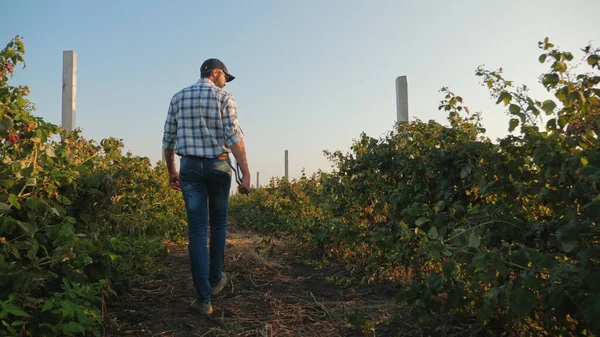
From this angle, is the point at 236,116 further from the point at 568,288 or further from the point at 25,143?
the point at 568,288

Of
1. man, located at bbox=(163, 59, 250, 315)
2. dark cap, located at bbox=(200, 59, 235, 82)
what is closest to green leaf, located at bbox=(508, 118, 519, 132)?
man, located at bbox=(163, 59, 250, 315)

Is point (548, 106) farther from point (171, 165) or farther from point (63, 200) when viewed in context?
point (171, 165)

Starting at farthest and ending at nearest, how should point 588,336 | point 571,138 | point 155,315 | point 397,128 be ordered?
1. point 397,128
2. point 155,315
3. point 588,336
4. point 571,138

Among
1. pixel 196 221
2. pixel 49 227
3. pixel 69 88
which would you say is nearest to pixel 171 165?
pixel 196 221

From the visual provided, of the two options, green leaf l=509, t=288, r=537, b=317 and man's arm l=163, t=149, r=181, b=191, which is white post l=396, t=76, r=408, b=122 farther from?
green leaf l=509, t=288, r=537, b=317

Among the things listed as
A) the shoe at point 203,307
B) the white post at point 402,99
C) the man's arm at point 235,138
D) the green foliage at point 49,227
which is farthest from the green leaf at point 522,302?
A: the white post at point 402,99

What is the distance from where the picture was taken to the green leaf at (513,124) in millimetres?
1973

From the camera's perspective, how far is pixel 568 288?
1.56 m

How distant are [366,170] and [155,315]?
209 centimetres

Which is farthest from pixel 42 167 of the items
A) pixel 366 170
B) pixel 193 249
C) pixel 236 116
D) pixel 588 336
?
pixel 588 336

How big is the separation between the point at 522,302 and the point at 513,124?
81cm

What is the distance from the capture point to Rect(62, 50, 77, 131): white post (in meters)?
6.89

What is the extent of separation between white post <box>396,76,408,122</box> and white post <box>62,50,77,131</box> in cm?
473

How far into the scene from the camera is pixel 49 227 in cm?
256
